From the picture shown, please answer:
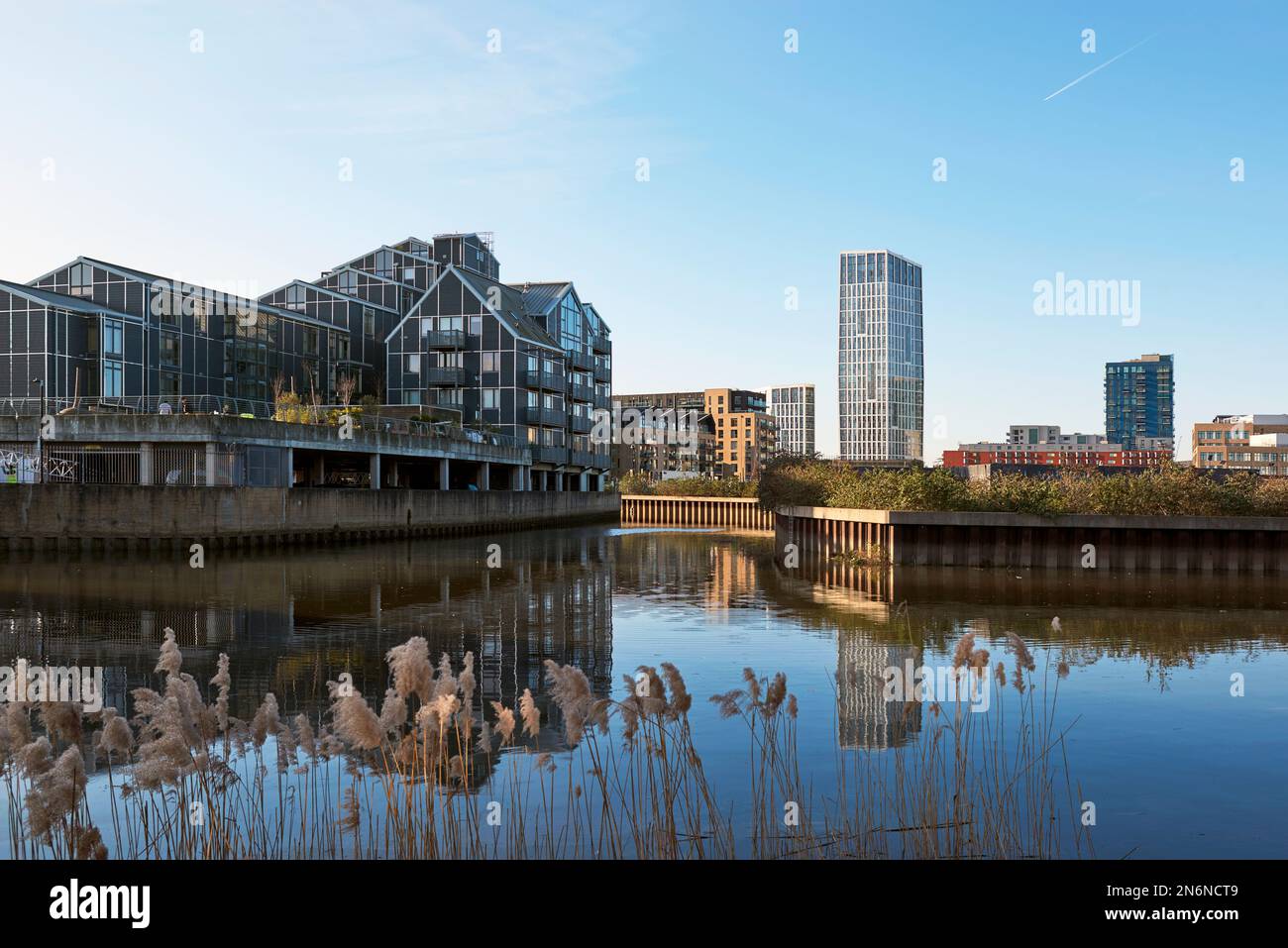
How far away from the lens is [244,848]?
767 centimetres

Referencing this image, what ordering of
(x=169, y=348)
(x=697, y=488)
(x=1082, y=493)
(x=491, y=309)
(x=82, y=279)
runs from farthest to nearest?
1. (x=697, y=488)
2. (x=491, y=309)
3. (x=169, y=348)
4. (x=82, y=279)
5. (x=1082, y=493)

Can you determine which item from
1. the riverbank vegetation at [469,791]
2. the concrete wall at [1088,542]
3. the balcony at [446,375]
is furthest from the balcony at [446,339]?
the riverbank vegetation at [469,791]

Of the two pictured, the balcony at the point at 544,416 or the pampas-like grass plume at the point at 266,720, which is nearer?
the pampas-like grass plume at the point at 266,720

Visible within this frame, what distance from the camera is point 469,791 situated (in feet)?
29.6

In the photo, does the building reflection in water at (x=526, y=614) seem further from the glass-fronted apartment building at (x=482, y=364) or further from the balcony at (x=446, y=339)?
the balcony at (x=446, y=339)

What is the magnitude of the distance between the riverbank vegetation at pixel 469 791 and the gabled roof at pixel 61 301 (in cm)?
6668

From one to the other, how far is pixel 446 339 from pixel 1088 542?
6575 centimetres

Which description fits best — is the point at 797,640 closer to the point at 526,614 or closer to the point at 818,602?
the point at 526,614

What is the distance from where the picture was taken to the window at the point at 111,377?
A: 71.7m

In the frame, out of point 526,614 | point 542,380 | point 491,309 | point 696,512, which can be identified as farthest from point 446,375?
point 526,614
